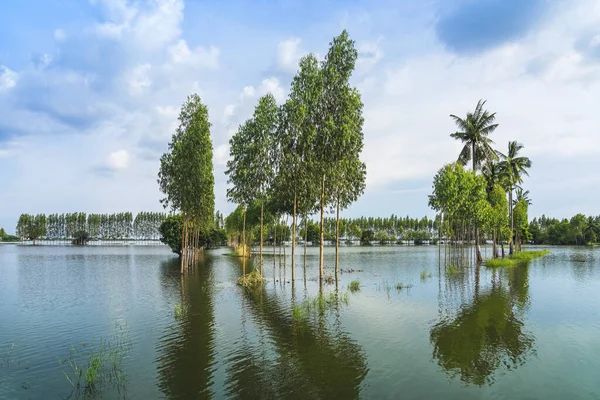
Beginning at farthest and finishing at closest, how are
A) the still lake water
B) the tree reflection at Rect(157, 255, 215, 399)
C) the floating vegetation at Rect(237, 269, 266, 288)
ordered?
the floating vegetation at Rect(237, 269, 266, 288)
the still lake water
the tree reflection at Rect(157, 255, 215, 399)

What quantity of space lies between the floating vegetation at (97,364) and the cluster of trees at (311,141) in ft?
58.6

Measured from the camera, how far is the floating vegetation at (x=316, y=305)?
82.3ft

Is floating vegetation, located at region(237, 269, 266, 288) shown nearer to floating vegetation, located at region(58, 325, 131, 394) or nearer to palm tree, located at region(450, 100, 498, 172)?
floating vegetation, located at region(58, 325, 131, 394)

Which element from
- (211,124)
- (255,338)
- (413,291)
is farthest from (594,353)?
(211,124)

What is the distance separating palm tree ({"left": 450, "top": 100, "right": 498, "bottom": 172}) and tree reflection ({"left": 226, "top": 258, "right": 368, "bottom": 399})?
4726cm

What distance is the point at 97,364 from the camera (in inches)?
575

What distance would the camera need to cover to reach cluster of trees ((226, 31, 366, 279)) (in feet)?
115

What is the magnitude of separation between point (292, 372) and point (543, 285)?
1385 inches

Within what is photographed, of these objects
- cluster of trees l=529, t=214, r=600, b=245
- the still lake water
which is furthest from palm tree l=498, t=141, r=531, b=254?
cluster of trees l=529, t=214, r=600, b=245

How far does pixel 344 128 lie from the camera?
33.3 metres

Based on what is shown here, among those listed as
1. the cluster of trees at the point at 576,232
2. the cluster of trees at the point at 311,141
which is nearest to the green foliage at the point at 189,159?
the cluster of trees at the point at 311,141

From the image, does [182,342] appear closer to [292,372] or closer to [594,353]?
[292,372]

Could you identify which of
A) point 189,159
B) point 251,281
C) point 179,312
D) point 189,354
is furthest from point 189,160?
point 189,354

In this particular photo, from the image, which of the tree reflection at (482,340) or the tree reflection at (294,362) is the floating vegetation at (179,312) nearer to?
the tree reflection at (294,362)
